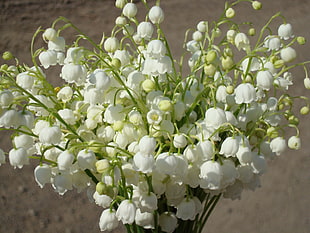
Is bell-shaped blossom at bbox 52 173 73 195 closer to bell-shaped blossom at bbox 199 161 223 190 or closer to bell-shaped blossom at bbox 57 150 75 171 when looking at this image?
bell-shaped blossom at bbox 57 150 75 171

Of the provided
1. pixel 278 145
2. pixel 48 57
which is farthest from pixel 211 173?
pixel 48 57

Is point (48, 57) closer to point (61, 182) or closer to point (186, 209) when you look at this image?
point (61, 182)

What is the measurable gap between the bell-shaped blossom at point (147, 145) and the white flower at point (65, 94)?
14cm

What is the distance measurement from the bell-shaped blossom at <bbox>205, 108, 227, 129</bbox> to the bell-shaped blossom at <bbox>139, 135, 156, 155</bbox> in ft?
0.26

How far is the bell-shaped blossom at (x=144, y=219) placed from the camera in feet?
2.13

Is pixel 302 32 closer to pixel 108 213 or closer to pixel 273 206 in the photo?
pixel 273 206

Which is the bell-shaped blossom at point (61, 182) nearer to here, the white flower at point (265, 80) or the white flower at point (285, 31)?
the white flower at point (265, 80)

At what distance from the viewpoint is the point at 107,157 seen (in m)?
0.61

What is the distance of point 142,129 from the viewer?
630 millimetres

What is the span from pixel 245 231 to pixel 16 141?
4.81ft

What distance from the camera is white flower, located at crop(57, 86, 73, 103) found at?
65 centimetres

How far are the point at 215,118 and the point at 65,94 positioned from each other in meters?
0.21

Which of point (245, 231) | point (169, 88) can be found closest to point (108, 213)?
point (169, 88)

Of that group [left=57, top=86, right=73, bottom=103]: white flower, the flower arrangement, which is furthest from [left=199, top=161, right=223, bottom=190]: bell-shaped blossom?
[left=57, top=86, right=73, bottom=103]: white flower
